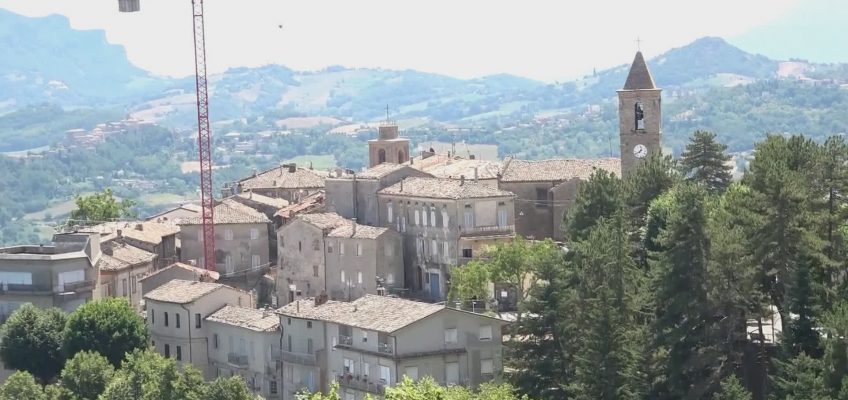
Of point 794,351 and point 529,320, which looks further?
point 529,320

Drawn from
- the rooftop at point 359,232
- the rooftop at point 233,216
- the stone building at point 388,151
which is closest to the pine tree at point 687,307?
the rooftop at point 359,232

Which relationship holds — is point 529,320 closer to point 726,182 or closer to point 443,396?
point 443,396

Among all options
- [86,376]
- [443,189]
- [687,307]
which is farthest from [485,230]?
[687,307]

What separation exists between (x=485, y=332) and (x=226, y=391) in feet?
32.8

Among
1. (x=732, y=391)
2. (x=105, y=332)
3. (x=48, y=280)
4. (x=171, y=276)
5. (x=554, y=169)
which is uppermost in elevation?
(x=554, y=169)

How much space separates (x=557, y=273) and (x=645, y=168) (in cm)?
1503

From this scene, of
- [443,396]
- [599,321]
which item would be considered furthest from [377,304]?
[443,396]

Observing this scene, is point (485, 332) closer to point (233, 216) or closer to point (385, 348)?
point (385, 348)

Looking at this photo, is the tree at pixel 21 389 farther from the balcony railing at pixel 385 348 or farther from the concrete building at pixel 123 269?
the balcony railing at pixel 385 348

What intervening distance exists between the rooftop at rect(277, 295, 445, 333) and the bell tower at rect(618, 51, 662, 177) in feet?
67.4

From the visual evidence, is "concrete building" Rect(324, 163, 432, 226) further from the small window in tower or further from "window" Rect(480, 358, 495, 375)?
"window" Rect(480, 358, 495, 375)

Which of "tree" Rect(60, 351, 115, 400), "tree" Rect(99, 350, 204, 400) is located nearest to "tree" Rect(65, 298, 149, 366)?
"tree" Rect(60, 351, 115, 400)

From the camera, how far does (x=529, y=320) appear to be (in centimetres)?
6338

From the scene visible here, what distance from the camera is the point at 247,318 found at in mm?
77688
